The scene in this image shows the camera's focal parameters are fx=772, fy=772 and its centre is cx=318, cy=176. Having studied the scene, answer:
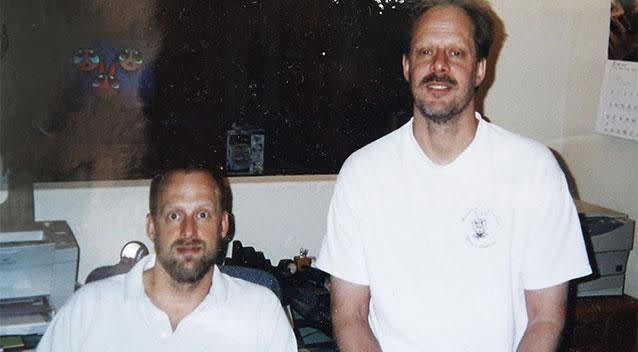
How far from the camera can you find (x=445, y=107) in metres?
1.86

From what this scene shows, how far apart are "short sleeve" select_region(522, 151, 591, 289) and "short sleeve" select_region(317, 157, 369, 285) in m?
0.40

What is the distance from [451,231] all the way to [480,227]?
0.23 feet

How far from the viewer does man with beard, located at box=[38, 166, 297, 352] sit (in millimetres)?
1751

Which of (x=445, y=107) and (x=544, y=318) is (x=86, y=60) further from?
(x=544, y=318)

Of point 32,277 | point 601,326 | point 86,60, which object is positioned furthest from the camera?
point 601,326

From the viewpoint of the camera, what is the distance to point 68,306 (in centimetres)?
178

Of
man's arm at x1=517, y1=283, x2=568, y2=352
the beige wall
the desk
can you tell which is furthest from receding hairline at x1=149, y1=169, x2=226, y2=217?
the beige wall

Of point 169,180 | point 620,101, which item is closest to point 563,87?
point 620,101

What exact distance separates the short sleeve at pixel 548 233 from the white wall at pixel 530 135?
114 cm

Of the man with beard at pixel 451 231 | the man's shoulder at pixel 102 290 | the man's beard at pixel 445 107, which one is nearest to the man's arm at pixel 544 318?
the man with beard at pixel 451 231

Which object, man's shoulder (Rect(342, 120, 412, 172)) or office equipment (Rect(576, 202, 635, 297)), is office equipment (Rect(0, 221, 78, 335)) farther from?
office equipment (Rect(576, 202, 635, 297))

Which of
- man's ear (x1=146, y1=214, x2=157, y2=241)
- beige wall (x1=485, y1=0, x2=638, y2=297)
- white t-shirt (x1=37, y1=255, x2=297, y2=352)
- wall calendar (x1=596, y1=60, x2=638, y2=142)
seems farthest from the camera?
beige wall (x1=485, y1=0, x2=638, y2=297)

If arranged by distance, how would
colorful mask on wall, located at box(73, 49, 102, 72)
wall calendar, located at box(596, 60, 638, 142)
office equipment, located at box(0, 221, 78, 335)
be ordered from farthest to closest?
wall calendar, located at box(596, 60, 638, 142) < colorful mask on wall, located at box(73, 49, 102, 72) < office equipment, located at box(0, 221, 78, 335)

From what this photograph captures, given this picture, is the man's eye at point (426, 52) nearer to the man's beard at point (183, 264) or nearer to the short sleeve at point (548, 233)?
the short sleeve at point (548, 233)
